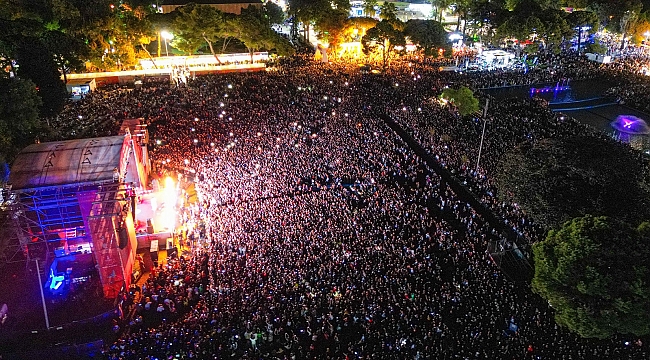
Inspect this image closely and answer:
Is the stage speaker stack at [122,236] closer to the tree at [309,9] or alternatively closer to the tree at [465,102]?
the tree at [465,102]

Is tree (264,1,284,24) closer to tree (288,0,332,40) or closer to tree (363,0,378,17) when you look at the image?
tree (288,0,332,40)

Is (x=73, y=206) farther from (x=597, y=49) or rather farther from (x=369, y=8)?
(x=369, y=8)

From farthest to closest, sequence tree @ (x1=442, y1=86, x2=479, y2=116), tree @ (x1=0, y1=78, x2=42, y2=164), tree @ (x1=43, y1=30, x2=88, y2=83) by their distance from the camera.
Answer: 1. tree @ (x1=442, y1=86, x2=479, y2=116)
2. tree @ (x1=43, y1=30, x2=88, y2=83)
3. tree @ (x1=0, y1=78, x2=42, y2=164)

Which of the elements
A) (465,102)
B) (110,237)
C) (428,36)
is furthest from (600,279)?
(428,36)

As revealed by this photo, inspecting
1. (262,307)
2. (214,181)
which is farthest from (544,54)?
(262,307)

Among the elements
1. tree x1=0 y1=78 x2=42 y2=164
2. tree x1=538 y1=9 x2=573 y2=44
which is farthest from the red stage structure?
tree x1=538 y1=9 x2=573 y2=44

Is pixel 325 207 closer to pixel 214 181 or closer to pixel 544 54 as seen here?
pixel 214 181
